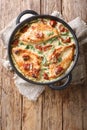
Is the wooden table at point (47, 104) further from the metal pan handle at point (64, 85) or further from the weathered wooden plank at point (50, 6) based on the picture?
the metal pan handle at point (64, 85)

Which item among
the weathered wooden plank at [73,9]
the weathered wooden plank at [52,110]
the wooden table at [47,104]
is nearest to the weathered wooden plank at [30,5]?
the wooden table at [47,104]

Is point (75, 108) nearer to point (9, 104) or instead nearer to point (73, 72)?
point (73, 72)

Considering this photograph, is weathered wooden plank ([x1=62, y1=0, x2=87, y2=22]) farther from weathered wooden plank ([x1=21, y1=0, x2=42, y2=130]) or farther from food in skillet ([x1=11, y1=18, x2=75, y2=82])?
weathered wooden plank ([x1=21, y1=0, x2=42, y2=130])

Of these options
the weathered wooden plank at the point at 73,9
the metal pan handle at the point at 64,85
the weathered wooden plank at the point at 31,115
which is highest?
the weathered wooden plank at the point at 73,9

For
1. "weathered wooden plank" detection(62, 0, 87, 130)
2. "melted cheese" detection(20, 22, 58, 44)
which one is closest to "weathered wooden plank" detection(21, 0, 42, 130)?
"weathered wooden plank" detection(62, 0, 87, 130)

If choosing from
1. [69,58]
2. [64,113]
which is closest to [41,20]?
[69,58]

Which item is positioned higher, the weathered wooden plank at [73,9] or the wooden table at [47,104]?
the weathered wooden plank at [73,9]
